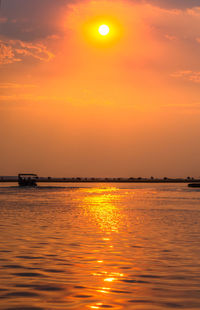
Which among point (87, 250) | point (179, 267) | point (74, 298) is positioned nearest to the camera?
point (74, 298)

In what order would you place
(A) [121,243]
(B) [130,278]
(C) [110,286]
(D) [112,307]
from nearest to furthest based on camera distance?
1. (D) [112,307]
2. (C) [110,286]
3. (B) [130,278]
4. (A) [121,243]

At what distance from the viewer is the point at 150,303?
428 inches

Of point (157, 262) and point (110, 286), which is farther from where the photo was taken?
point (157, 262)

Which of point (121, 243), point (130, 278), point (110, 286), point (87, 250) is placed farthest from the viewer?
point (121, 243)

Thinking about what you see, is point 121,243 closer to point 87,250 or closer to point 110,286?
point 87,250

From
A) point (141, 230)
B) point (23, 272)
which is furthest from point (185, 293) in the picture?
point (141, 230)

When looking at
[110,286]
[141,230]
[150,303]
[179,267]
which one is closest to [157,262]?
[179,267]

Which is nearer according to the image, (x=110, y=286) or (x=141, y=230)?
(x=110, y=286)

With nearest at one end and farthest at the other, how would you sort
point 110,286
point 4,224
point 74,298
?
point 74,298, point 110,286, point 4,224

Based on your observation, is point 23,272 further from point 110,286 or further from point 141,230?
point 141,230

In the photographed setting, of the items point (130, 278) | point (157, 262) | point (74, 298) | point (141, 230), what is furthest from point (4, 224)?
point (74, 298)

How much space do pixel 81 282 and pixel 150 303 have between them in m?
2.77

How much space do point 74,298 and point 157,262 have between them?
19.4ft

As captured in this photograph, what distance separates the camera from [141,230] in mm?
27500
